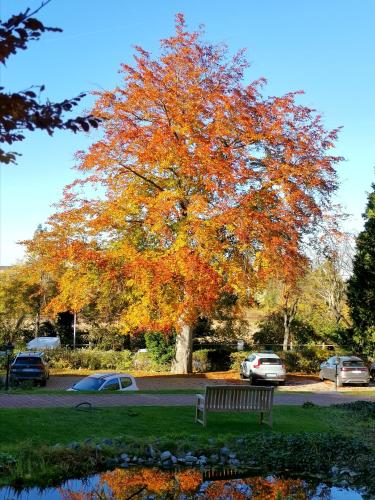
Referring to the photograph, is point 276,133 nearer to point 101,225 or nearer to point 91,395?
point 101,225

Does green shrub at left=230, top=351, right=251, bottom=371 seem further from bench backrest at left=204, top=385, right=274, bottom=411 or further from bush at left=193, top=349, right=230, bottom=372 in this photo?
bench backrest at left=204, top=385, right=274, bottom=411

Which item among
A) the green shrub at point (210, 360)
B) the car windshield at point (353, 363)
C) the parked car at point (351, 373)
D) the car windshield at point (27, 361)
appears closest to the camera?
the car windshield at point (27, 361)

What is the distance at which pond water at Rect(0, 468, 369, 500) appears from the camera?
7.02m

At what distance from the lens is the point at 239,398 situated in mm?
11477

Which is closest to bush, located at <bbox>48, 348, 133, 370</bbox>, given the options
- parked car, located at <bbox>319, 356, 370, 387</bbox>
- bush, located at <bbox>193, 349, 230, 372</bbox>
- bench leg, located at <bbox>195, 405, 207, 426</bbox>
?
bush, located at <bbox>193, 349, 230, 372</bbox>

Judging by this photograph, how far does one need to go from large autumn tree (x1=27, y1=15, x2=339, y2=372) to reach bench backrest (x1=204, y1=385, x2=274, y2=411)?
398 inches

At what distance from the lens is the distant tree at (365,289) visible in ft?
92.0

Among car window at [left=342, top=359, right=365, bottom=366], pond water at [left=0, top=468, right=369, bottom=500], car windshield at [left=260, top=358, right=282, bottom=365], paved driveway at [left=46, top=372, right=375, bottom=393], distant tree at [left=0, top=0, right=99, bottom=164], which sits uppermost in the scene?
distant tree at [left=0, top=0, right=99, bottom=164]

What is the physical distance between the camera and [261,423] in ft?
37.8

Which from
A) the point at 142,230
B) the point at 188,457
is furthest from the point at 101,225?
the point at 188,457

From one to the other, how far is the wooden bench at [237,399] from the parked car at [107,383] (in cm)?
643

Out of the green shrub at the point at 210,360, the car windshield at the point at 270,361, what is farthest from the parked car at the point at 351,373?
the green shrub at the point at 210,360

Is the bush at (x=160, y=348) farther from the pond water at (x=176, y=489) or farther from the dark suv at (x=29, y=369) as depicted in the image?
the pond water at (x=176, y=489)

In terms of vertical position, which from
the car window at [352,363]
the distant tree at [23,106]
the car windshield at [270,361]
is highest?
the distant tree at [23,106]
